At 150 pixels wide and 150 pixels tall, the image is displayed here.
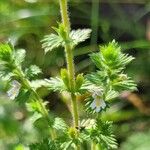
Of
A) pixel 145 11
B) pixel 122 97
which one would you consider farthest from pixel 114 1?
pixel 122 97

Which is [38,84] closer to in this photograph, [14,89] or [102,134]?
[14,89]

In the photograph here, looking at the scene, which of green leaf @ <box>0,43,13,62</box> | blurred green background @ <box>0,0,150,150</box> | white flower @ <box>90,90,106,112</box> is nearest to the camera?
white flower @ <box>90,90,106,112</box>

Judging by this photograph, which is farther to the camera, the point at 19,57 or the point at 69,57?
the point at 19,57

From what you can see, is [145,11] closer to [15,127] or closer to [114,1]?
[114,1]

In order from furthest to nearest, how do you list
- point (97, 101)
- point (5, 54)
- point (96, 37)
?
point (96, 37) → point (5, 54) → point (97, 101)

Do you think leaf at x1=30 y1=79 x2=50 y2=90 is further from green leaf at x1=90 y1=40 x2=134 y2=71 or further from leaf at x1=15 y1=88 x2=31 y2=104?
green leaf at x1=90 y1=40 x2=134 y2=71

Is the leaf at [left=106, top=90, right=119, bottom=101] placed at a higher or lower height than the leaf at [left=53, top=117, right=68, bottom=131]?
higher

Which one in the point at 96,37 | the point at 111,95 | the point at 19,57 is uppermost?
the point at 19,57

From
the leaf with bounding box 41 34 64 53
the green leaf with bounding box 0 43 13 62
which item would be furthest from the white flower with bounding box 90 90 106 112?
the green leaf with bounding box 0 43 13 62

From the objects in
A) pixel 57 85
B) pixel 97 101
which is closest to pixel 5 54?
pixel 57 85

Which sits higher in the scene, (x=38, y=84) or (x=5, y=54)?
(x=5, y=54)
